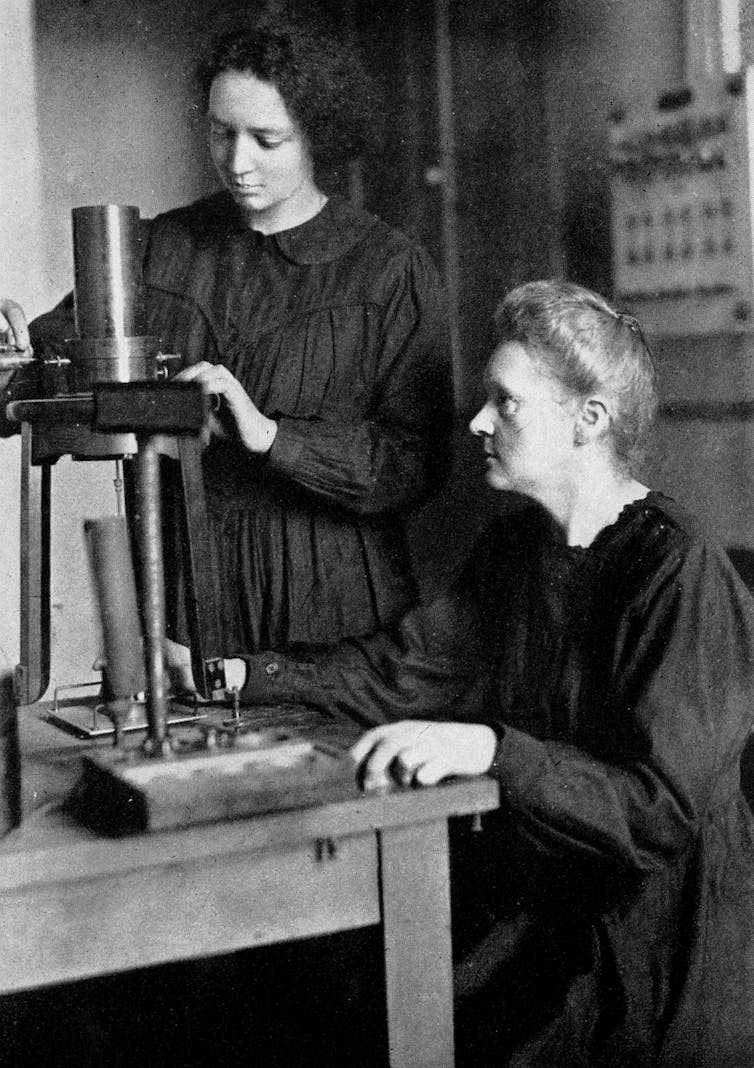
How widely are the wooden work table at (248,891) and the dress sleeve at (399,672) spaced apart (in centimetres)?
49

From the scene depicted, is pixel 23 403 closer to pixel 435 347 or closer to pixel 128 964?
pixel 128 964

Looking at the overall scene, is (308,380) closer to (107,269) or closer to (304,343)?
(304,343)

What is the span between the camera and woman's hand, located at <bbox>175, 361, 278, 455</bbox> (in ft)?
6.25

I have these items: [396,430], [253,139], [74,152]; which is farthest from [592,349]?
[74,152]

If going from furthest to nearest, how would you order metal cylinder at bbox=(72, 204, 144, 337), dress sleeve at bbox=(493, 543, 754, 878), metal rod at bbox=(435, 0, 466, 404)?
metal rod at bbox=(435, 0, 466, 404), metal cylinder at bbox=(72, 204, 144, 337), dress sleeve at bbox=(493, 543, 754, 878)

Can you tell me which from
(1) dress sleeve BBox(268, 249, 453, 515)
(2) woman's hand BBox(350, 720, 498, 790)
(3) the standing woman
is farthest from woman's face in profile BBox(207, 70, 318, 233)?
(2) woman's hand BBox(350, 720, 498, 790)

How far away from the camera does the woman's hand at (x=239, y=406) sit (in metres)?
1.90

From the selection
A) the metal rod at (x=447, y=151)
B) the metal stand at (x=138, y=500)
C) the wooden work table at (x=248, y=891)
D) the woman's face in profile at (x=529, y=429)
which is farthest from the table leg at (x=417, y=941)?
the metal rod at (x=447, y=151)

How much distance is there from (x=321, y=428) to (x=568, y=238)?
3.04ft

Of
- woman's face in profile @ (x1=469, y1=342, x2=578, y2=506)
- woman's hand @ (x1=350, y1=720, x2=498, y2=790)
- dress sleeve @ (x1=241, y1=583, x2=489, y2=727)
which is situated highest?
woman's face in profile @ (x1=469, y1=342, x2=578, y2=506)

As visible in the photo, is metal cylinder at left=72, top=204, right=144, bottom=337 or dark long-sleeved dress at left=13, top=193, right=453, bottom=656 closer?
metal cylinder at left=72, top=204, right=144, bottom=337

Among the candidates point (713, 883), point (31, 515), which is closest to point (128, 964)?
point (31, 515)

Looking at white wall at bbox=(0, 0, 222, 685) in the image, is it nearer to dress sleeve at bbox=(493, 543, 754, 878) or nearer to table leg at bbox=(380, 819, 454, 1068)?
dress sleeve at bbox=(493, 543, 754, 878)

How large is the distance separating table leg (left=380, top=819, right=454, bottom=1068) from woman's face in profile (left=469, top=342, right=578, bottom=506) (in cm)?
68
